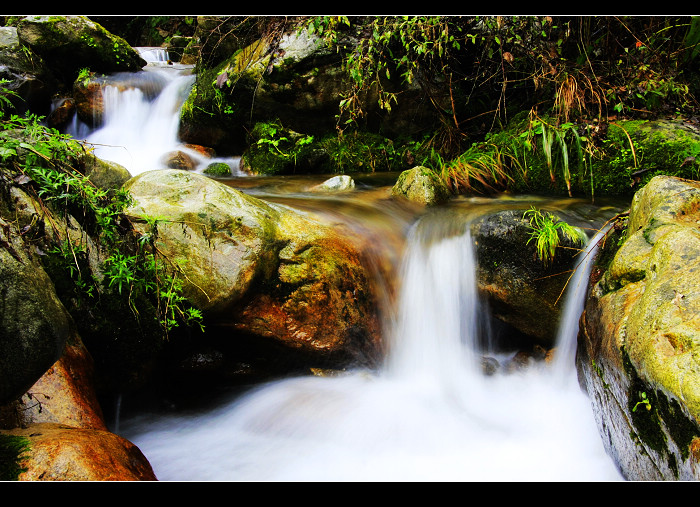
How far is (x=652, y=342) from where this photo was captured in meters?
1.93

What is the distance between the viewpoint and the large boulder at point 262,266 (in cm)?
293

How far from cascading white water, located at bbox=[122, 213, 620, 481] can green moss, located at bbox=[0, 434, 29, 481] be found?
1114 mm

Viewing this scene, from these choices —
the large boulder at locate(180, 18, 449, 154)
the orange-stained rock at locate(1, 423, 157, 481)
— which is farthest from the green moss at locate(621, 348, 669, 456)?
the large boulder at locate(180, 18, 449, 154)

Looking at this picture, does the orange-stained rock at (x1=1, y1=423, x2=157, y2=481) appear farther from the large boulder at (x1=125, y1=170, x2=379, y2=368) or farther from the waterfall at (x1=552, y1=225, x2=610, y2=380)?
the waterfall at (x1=552, y1=225, x2=610, y2=380)

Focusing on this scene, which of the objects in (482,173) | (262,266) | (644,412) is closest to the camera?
(644,412)

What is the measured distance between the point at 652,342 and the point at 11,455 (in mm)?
2623

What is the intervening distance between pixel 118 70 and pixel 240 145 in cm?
339

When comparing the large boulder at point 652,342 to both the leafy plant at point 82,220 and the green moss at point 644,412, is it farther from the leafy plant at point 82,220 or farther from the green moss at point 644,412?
the leafy plant at point 82,220

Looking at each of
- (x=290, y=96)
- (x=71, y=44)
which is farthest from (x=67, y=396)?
(x=71, y=44)

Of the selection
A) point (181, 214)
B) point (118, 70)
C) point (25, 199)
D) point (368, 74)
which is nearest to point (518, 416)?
point (181, 214)

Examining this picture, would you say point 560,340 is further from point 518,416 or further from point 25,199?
point 25,199

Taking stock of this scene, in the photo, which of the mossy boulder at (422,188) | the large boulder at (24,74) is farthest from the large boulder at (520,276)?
the large boulder at (24,74)

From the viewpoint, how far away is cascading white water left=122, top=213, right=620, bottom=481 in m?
2.62

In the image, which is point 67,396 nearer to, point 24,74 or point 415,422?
point 415,422
